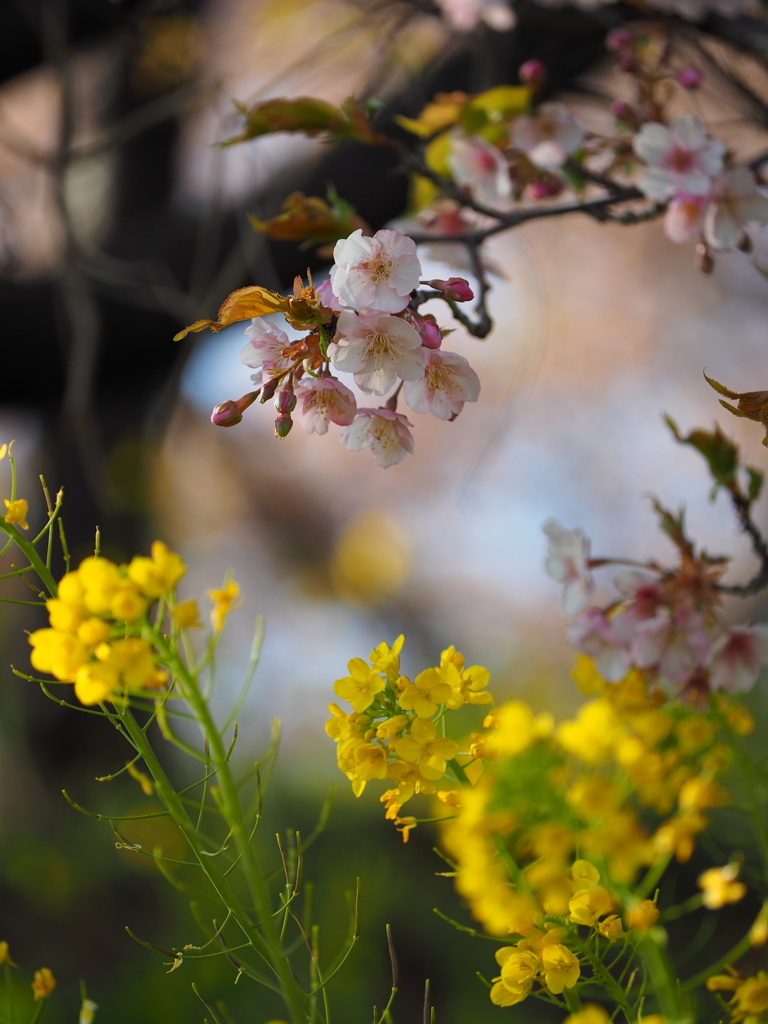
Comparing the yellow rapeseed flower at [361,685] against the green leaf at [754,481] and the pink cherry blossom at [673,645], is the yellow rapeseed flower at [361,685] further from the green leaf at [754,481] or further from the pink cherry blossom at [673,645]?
the green leaf at [754,481]

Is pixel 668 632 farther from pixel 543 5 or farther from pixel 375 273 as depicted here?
pixel 543 5

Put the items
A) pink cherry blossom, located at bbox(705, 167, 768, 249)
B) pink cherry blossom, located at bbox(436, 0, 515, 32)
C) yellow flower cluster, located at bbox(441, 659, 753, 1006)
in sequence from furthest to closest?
pink cherry blossom, located at bbox(436, 0, 515, 32), pink cherry blossom, located at bbox(705, 167, 768, 249), yellow flower cluster, located at bbox(441, 659, 753, 1006)

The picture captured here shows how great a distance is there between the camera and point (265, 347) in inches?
15.0

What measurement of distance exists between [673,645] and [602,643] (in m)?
0.05

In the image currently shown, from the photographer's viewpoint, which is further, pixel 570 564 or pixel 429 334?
pixel 570 564

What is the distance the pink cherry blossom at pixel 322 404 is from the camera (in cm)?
39

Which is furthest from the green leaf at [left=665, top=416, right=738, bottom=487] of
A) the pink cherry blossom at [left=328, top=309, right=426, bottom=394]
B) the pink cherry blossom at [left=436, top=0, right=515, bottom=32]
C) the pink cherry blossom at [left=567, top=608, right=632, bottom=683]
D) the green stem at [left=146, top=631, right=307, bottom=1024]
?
the pink cherry blossom at [left=436, top=0, right=515, bottom=32]

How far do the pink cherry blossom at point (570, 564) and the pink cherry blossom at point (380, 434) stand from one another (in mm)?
169

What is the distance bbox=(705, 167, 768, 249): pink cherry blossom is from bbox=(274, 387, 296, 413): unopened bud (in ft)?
1.17

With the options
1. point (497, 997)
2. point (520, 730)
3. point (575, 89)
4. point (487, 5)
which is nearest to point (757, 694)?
point (575, 89)

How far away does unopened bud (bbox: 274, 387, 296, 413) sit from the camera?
37cm

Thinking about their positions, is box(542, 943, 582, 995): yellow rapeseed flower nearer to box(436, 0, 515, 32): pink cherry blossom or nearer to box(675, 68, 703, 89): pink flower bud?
box(675, 68, 703, 89): pink flower bud

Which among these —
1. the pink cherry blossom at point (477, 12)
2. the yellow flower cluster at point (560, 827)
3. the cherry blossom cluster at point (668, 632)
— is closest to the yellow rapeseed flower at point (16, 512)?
the yellow flower cluster at point (560, 827)

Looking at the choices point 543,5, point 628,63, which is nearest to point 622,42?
point 628,63
